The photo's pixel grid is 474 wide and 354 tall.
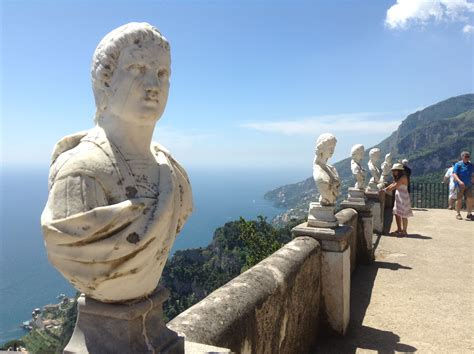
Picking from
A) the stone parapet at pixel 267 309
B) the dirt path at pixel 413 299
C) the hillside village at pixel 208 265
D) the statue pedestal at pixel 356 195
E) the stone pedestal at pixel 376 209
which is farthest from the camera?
the hillside village at pixel 208 265

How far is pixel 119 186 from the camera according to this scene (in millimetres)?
1803

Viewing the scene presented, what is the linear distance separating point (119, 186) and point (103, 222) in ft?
0.71

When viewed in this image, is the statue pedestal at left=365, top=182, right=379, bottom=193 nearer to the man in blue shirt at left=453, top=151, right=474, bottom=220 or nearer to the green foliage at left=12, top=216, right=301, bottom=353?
the man in blue shirt at left=453, top=151, right=474, bottom=220

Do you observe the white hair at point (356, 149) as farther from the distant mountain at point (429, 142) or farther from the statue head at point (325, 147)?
the statue head at point (325, 147)

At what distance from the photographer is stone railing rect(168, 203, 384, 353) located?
2900mm

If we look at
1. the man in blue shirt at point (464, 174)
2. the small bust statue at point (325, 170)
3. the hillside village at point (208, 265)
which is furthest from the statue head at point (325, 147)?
the hillside village at point (208, 265)

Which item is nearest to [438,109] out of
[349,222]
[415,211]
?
[415,211]

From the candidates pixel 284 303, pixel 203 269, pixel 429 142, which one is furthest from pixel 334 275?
pixel 429 142

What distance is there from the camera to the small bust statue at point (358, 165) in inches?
376

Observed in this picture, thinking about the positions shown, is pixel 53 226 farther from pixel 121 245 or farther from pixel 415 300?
pixel 415 300

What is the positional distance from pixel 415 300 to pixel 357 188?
10.8ft

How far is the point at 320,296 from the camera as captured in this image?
5711 mm

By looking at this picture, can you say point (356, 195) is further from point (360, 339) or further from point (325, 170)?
point (360, 339)

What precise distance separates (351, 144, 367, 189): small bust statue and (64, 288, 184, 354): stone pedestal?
8.39m
